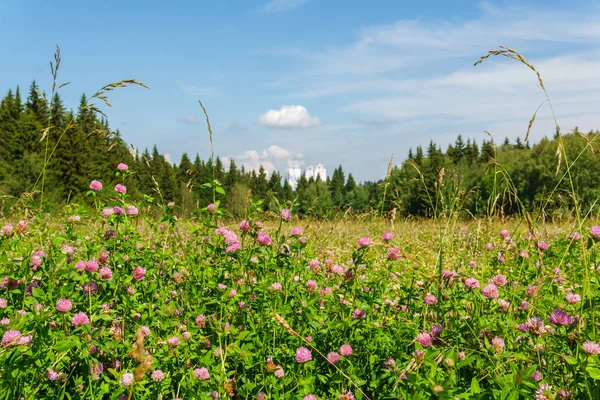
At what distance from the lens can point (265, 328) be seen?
229cm

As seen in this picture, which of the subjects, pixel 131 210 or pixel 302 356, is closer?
pixel 302 356

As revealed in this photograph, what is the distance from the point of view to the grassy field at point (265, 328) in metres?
1.74

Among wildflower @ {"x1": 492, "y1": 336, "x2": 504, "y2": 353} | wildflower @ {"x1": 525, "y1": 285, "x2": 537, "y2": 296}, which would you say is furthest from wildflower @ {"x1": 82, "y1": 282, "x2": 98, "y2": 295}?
wildflower @ {"x1": 525, "y1": 285, "x2": 537, "y2": 296}

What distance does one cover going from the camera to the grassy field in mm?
1738

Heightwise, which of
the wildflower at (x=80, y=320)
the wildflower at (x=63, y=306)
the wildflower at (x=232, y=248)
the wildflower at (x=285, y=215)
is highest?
the wildflower at (x=285, y=215)

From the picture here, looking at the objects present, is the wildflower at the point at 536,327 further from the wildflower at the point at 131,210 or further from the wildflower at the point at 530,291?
the wildflower at the point at 131,210

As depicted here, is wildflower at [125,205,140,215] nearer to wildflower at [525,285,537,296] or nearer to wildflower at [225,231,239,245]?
wildflower at [225,231,239,245]

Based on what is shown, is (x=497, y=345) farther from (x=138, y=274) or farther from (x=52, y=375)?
(x=52, y=375)

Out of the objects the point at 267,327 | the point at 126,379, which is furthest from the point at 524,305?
the point at 126,379

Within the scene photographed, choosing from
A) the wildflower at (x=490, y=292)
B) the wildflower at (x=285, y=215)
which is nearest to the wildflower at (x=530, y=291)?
the wildflower at (x=490, y=292)

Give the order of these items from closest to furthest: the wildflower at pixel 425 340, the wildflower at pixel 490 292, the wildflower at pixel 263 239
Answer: the wildflower at pixel 425 340, the wildflower at pixel 490 292, the wildflower at pixel 263 239

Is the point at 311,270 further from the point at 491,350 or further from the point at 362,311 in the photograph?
the point at 491,350

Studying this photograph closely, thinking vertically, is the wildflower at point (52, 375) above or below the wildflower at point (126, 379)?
Result: below

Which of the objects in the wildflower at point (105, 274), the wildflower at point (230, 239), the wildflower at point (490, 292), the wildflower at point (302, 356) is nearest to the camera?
the wildflower at point (302, 356)
